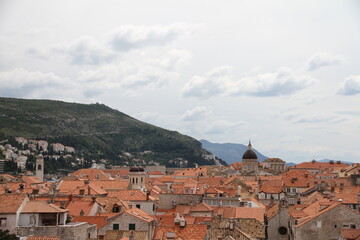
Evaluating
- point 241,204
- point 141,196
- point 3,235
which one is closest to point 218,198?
point 241,204

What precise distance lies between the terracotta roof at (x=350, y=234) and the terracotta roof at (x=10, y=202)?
28.9 m

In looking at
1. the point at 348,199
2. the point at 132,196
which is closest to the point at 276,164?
the point at 348,199

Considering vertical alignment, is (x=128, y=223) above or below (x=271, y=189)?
below

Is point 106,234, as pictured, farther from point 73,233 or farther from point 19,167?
point 19,167

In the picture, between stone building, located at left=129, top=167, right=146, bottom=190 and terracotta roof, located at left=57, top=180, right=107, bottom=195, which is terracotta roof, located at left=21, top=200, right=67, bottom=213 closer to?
terracotta roof, located at left=57, top=180, right=107, bottom=195

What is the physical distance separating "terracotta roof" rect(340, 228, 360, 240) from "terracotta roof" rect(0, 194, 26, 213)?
28.9 meters

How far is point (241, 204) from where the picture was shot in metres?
73.3

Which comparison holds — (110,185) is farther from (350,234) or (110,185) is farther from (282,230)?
(350,234)

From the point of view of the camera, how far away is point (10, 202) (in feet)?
132

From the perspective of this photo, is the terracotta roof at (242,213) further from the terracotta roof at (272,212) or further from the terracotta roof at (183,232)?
the terracotta roof at (183,232)

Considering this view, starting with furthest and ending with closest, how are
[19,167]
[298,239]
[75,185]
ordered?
[19,167]
[75,185]
[298,239]

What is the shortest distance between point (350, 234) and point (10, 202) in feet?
99.6

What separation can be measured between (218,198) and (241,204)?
133 inches

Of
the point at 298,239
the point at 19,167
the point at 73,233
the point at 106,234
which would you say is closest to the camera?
the point at 73,233
